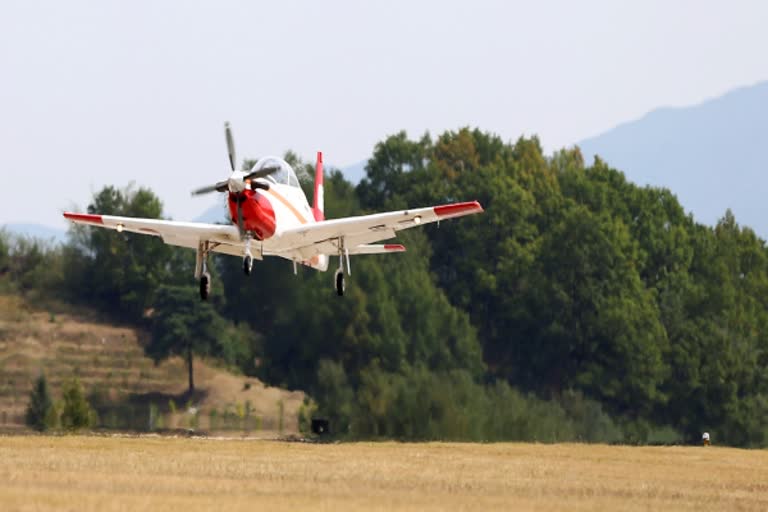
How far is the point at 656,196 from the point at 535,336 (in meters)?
14.9

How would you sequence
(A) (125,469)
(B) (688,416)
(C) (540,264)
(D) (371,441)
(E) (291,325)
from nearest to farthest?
1. (A) (125,469)
2. (D) (371,441)
3. (E) (291,325)
4. (B) (688,416)
5. (C) (540,264)

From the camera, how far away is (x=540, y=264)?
77.5 metres

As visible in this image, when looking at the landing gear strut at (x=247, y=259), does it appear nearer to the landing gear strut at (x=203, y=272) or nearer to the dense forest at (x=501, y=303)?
the landing gear strut at (x=203, y=272)

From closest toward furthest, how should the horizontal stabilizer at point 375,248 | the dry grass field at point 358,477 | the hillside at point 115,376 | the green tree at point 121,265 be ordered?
the dry grass field at point 358,477
the horizontal stabilizer at point 375,248
the hillside at point 115,376
the green tree at point 121,265

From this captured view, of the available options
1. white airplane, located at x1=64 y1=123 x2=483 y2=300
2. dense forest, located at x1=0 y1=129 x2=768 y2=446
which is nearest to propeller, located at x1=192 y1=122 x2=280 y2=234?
white airplane, located at x1=64 y1=123 x2=483 y2=300

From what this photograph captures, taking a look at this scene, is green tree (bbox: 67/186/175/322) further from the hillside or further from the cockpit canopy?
Answer: the cockpit canopy

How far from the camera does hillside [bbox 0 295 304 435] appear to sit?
6812cm

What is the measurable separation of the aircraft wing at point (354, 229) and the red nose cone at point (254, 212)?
3.36 feet

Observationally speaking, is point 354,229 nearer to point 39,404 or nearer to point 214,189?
point 214,189

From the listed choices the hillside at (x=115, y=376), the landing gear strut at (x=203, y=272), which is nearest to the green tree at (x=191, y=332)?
the hillside at (x=115, y=376)

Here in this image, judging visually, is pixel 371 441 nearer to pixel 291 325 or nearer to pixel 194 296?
pixel 291 325

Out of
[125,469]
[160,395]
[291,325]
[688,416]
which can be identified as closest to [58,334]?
[160,395]

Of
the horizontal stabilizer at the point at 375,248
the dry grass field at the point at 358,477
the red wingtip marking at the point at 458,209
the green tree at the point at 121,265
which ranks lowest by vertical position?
the dry grass field at the point at 358,477

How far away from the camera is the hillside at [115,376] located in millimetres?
68125
